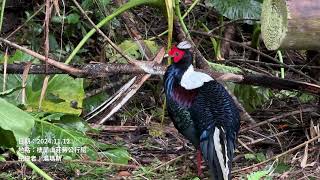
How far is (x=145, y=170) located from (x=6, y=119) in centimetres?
149

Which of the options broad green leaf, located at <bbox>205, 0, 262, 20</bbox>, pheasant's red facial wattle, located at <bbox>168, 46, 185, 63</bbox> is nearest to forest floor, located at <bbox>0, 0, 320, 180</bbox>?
broad green leaf, located at <bbox>205, 0, 262, 20</bbox>

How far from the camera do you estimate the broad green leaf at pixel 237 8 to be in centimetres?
482

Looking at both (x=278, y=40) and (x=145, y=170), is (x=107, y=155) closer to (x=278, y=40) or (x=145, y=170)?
(x=145, y=170)

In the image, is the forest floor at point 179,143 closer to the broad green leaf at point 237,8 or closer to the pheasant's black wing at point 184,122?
the pheasant's black wing at point 184,122

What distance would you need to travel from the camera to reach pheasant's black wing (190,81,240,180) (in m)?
3.18

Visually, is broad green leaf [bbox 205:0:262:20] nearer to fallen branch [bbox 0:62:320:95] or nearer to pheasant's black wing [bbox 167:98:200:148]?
fallen branch [bbox 0:62:320:95]

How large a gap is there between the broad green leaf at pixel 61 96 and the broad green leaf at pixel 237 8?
1381 mm

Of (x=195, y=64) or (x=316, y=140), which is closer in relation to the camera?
(x=316, y=140)

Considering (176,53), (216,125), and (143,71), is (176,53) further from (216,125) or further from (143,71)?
(216,125)

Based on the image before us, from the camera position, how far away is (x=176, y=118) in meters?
3.50

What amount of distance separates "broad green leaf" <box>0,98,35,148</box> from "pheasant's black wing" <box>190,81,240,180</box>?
4.25ft

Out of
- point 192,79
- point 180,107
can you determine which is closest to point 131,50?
point 192,79

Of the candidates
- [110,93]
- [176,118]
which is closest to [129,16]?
[110,93]

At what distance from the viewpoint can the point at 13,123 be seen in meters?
2.08
